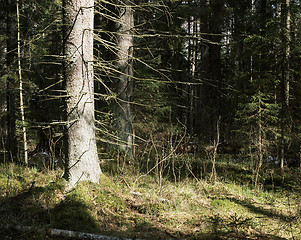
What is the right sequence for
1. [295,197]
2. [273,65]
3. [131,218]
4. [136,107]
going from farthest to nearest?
[136,107] < [273,65] < [295,197] < [131,218]

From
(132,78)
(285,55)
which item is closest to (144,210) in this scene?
(132,78)

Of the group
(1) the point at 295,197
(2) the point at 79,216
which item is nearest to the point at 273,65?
(1) the point at 295,197

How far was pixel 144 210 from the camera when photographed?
442 centimetres

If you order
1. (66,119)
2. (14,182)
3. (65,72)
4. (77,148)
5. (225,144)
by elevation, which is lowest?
(225,144)

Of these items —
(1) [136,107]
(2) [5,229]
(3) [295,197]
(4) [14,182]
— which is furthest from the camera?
(1) [136,107]

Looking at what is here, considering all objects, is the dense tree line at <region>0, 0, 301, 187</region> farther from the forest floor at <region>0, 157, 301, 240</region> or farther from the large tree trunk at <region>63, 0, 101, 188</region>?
the forest floor at <region>0, 157, 301, 240</region>

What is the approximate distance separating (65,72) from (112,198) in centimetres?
248

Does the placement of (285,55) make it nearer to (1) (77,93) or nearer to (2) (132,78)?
(2) (132,78)

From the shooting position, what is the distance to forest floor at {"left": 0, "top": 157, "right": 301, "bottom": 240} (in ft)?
12.1

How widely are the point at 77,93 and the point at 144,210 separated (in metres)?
2.45

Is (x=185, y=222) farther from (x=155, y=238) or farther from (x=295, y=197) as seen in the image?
(x=295, y=197)

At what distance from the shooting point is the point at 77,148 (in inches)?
182

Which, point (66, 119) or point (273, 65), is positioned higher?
point (273, 65)

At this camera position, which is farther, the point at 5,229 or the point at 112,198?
the point at 112,198
